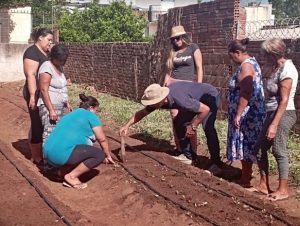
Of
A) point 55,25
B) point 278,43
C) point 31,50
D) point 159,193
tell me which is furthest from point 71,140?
point 55,25

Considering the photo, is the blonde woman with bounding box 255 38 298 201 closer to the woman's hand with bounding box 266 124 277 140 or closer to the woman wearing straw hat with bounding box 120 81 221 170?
the woman's hand with bounding box 266 124 277 140

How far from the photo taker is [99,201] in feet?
Result: 20.0

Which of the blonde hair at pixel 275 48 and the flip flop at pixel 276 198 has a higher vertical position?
the blonde hair at pixel 275 48

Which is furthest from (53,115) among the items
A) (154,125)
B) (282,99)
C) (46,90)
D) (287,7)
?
(287,7)

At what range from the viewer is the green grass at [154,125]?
6860 millimetres

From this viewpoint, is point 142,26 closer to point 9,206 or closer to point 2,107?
point 2,107

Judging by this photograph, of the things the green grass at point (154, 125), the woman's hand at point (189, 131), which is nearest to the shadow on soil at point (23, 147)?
the green grass at point (154, 125)

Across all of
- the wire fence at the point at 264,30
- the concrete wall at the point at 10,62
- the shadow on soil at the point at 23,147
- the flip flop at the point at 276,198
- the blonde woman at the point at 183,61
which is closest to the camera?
the flip flop at the point at 276,198

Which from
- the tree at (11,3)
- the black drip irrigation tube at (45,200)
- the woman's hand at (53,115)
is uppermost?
the tree at (11,3)

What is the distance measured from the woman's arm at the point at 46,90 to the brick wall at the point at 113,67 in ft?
22.3

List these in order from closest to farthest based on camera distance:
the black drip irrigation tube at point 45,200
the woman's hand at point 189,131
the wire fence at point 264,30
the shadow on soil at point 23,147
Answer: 1. the black drip irrigation tube at point 45,200
2. the woman's hand at point 189,131
3. the shadow on soil at point 23,147
4. the wire fence at point 264,30

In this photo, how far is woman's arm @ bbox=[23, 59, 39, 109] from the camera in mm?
7039

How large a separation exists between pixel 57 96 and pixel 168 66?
5.29 ft

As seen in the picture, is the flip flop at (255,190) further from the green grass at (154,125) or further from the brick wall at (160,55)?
the brick wall at (160,55)
